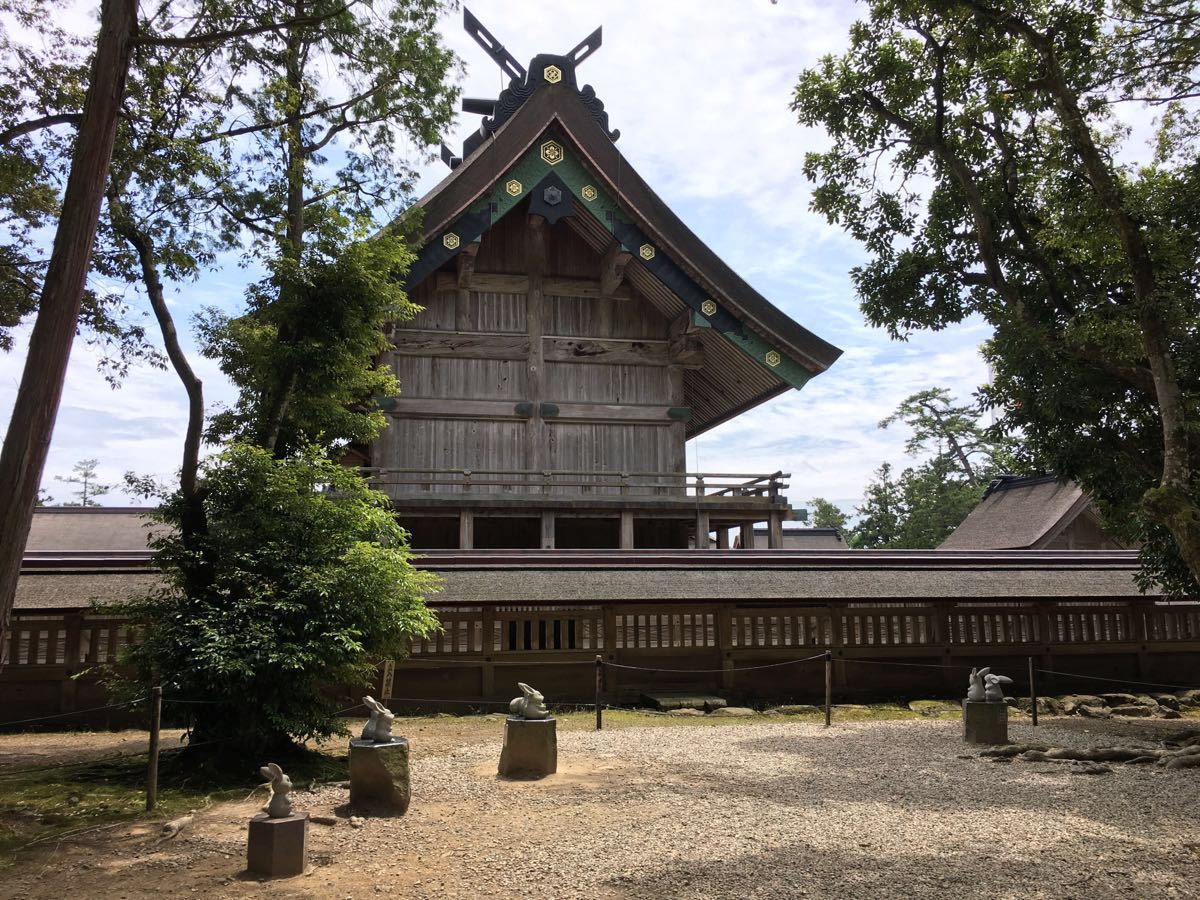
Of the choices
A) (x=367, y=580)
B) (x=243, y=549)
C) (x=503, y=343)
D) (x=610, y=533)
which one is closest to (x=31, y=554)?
(x=243, y=549)

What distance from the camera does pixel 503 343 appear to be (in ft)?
58.2

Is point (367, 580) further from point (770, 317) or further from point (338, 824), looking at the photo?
point (770, 317)

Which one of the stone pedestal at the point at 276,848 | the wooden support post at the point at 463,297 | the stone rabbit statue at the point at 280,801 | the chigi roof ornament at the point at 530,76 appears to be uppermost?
the chigi roof ornament at the point at 530,76

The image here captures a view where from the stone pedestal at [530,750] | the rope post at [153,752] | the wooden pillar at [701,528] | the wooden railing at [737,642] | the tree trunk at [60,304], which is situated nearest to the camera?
the tree trunk at [60,304]

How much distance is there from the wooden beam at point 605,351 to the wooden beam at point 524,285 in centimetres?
103

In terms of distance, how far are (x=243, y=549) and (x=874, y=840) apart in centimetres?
560

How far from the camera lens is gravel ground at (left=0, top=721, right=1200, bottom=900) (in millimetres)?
4957

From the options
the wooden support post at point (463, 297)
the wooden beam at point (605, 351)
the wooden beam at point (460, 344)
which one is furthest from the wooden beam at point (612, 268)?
the wooden support post at point (463, 297)

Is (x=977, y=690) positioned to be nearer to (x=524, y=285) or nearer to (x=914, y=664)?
(x=914, y=664)

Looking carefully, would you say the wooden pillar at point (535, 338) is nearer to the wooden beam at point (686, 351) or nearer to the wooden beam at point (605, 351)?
the wooden beam at point (605, 351)

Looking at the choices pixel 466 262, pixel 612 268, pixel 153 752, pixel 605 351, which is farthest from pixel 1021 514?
pixel 153 752

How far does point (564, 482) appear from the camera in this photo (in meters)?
16.9

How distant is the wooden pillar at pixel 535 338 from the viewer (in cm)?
1748

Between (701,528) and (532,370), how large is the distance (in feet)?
15.0
